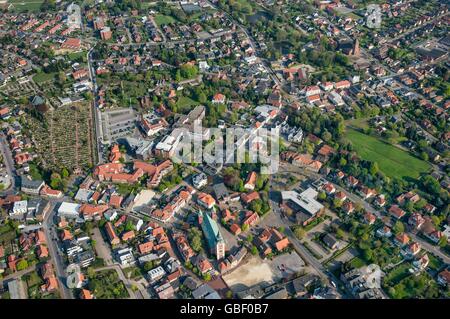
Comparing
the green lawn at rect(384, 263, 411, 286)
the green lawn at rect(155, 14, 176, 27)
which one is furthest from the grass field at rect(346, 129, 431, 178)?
the green lawn at rect(155, 14, 176, 27)

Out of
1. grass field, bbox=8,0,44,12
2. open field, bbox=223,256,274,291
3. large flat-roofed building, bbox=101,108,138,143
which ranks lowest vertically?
open field, bbox=223,256,274,291

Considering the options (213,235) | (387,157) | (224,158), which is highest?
(213,235)

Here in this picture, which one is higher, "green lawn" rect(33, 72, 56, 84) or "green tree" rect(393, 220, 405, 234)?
"green lawn" rect(33, 72, 56, 84)

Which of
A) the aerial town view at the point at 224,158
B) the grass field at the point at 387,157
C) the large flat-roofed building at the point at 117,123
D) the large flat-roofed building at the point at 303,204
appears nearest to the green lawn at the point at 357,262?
the aerial town view at the point at 224,158

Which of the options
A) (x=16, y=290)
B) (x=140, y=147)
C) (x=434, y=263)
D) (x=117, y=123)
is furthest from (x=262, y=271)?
(x=117, y=123)

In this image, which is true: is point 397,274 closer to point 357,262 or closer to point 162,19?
point 357,262

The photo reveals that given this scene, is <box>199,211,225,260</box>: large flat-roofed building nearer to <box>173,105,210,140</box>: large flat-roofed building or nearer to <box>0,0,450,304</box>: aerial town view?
<box>0,0,450,304</box>: aerial town view

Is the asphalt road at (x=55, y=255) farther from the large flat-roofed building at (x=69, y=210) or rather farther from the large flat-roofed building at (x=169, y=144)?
the large flat-roofed building at (x=169, y=144)
